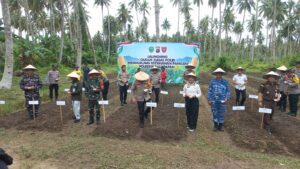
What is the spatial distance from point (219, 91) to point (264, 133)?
1.65m

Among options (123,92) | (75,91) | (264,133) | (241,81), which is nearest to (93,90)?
(75,91)

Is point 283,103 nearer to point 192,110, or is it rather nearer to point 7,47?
point 192,110

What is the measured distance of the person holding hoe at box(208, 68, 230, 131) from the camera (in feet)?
30.7

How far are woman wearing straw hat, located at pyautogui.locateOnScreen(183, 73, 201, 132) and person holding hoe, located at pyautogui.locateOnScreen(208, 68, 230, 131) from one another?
414 millimetres

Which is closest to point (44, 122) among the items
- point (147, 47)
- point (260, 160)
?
point (260, 160)

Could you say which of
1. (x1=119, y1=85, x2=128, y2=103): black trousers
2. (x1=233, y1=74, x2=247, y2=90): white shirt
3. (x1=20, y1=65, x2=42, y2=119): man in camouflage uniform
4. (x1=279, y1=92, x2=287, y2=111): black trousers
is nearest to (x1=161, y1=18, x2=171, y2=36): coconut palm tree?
(x1=119, y1=85, x2=128, y2=103): black trousers

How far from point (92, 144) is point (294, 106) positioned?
766cm

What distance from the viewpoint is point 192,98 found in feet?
31.2

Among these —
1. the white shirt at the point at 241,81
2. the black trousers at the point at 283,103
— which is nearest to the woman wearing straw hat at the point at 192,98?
the white shirt at the point at 241,81

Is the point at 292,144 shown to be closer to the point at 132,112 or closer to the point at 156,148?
the point at 156,148

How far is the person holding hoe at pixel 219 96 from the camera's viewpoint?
369 inches

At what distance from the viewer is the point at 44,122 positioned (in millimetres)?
10234

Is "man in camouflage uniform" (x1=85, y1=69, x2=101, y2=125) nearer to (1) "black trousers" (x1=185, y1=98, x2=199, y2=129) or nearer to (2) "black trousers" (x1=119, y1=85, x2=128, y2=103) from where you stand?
(1) "black trousers" (x1=185, y1=98, x2=199, y2=129)

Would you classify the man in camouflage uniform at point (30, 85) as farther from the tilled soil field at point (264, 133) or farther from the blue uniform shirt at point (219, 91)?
the tilled soil field at point (264, 133)
